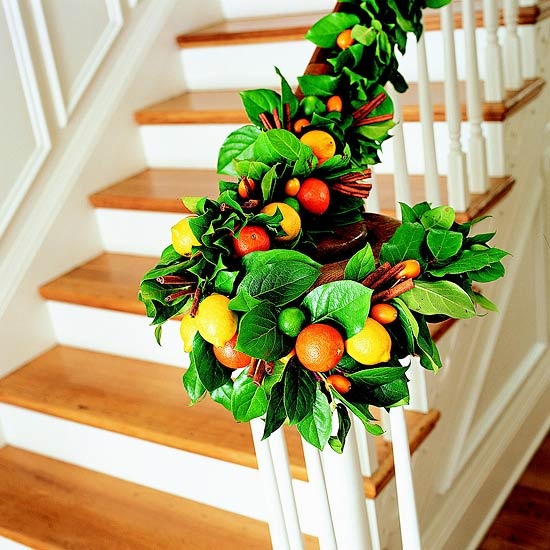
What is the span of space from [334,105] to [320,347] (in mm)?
480

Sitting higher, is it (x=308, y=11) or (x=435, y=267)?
(x=308, y=11)

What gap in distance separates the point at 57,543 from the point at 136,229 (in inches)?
35.9

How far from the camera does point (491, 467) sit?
2.49 meters

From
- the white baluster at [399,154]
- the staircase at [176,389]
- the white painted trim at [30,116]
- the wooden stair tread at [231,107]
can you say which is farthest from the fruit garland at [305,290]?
the white painted trim at [30,116]

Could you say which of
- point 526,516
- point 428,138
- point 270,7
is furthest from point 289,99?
point 270,7

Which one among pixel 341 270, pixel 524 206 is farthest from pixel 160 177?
pixel 341 270

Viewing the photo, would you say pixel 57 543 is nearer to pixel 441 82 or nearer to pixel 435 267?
pixel 435 267

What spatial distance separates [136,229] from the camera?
2455mm

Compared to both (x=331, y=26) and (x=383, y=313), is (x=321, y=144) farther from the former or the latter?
(x=383, y=313)

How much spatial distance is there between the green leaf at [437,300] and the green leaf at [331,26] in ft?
1.67

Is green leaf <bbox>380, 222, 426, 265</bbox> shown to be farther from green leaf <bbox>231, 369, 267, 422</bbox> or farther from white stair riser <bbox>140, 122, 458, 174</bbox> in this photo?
white stair riser <bbox>140, 122, 458, 174</bbox>

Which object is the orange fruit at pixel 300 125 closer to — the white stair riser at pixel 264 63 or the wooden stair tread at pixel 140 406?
the wooden stair tread at pixel 140 406

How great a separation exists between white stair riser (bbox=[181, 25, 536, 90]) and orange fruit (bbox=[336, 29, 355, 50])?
108cm

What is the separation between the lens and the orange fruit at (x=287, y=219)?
0.99 metres
